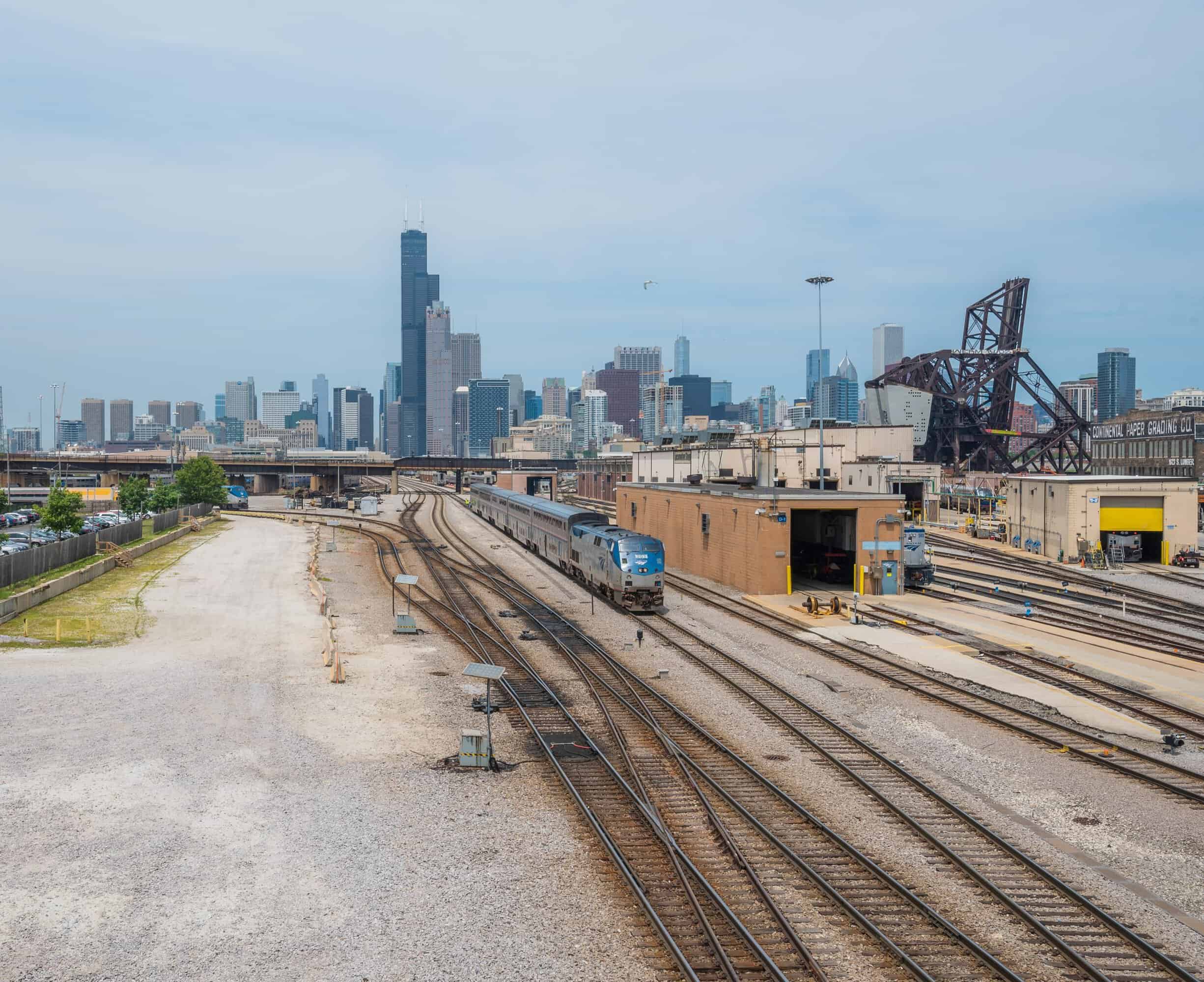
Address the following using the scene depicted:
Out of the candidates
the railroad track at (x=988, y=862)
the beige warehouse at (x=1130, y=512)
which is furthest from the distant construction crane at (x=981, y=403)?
the railroad track at (x=988, y=862)

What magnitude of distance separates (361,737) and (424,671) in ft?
21.4

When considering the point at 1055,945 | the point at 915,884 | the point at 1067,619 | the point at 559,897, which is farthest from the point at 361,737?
the point at 1067,619

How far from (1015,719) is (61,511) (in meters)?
55.4

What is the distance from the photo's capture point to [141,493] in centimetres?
8612

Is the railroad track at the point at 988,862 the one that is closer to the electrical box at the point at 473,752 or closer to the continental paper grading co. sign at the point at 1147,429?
the electrical box at the point at 473,752

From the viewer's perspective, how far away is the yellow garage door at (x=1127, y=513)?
53.5 metres

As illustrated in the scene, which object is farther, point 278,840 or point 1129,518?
point 1129,518

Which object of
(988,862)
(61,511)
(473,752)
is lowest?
(988,862)

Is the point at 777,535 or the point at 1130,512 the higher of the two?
the point at 1130,512

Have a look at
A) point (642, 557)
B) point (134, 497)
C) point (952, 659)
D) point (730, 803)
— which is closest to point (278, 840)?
point (730, 803)

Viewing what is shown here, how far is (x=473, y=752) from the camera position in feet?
57.6

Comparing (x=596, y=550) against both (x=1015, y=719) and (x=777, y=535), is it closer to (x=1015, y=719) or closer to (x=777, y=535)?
(x=777, y=535)

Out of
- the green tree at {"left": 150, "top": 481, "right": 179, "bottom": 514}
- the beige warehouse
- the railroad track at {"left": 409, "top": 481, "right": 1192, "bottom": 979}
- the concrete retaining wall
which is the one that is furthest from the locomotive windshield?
the green tree at {"left": 150, "top": 481, "right": 179, "bottom": 514}

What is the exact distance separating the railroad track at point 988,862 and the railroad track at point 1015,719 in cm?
392
